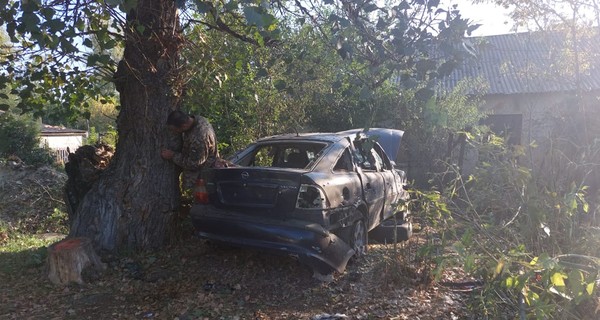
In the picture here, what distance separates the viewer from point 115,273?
5703 mm

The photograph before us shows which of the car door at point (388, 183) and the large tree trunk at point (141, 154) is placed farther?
the car door at point (388, 183)

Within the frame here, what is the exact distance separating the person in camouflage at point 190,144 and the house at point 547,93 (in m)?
3.26

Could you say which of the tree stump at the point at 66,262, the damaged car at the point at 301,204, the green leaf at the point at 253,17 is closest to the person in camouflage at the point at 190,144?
the damaged car at the point at 301,204

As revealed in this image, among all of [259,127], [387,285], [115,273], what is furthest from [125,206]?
[259,127]

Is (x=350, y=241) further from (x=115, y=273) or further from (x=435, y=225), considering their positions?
(x=115, y=273)

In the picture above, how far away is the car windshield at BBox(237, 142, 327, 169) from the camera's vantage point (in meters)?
6.21

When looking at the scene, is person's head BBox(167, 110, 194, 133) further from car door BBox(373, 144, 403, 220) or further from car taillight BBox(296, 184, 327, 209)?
car door BBox(373, 144, 403, 220)

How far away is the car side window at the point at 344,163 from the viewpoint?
595cm

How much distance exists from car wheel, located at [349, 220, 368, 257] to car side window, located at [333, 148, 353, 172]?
0.65 metres

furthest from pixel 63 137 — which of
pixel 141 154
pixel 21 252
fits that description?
pixel 141 154

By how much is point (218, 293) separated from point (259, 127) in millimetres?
6082

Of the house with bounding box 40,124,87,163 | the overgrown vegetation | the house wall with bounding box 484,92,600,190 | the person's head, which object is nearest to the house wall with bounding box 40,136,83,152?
the house with bounding box 40,124,87,163

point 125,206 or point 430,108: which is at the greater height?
point 430,108

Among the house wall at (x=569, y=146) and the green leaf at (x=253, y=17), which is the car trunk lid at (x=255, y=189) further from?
the house wall at (x=569, y=146)
